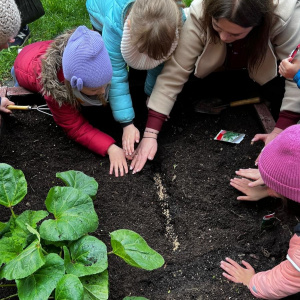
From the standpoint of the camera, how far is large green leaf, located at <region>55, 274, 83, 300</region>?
4.58 feet

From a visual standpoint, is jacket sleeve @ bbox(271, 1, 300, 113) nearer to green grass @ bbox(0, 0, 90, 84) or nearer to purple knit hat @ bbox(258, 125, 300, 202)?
purple knit hat @ bbox(258, 125, 300, 202)

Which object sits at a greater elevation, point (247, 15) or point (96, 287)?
point (247, 15)

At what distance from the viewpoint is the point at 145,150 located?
2350mm

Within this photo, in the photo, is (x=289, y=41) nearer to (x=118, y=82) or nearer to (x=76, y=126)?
(x=118, y=82)

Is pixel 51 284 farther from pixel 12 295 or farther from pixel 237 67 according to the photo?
pixel 237 67

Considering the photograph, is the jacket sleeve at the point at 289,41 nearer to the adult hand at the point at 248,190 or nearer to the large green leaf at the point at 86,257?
the adult hand at the point at 248,190

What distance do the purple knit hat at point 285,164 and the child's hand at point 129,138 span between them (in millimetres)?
935

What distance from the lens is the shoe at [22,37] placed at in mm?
3447

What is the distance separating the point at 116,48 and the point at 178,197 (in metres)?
0.87

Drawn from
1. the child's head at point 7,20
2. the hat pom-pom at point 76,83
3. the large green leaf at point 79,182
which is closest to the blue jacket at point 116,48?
the hat pom-pom at point 76,83

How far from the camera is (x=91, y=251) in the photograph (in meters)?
1.60

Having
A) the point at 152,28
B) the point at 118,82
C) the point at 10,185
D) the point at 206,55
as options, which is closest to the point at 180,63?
the point at 206,55

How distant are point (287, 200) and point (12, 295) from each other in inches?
45.9

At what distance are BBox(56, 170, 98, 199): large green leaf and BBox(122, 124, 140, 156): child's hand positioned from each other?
20.1 inches
